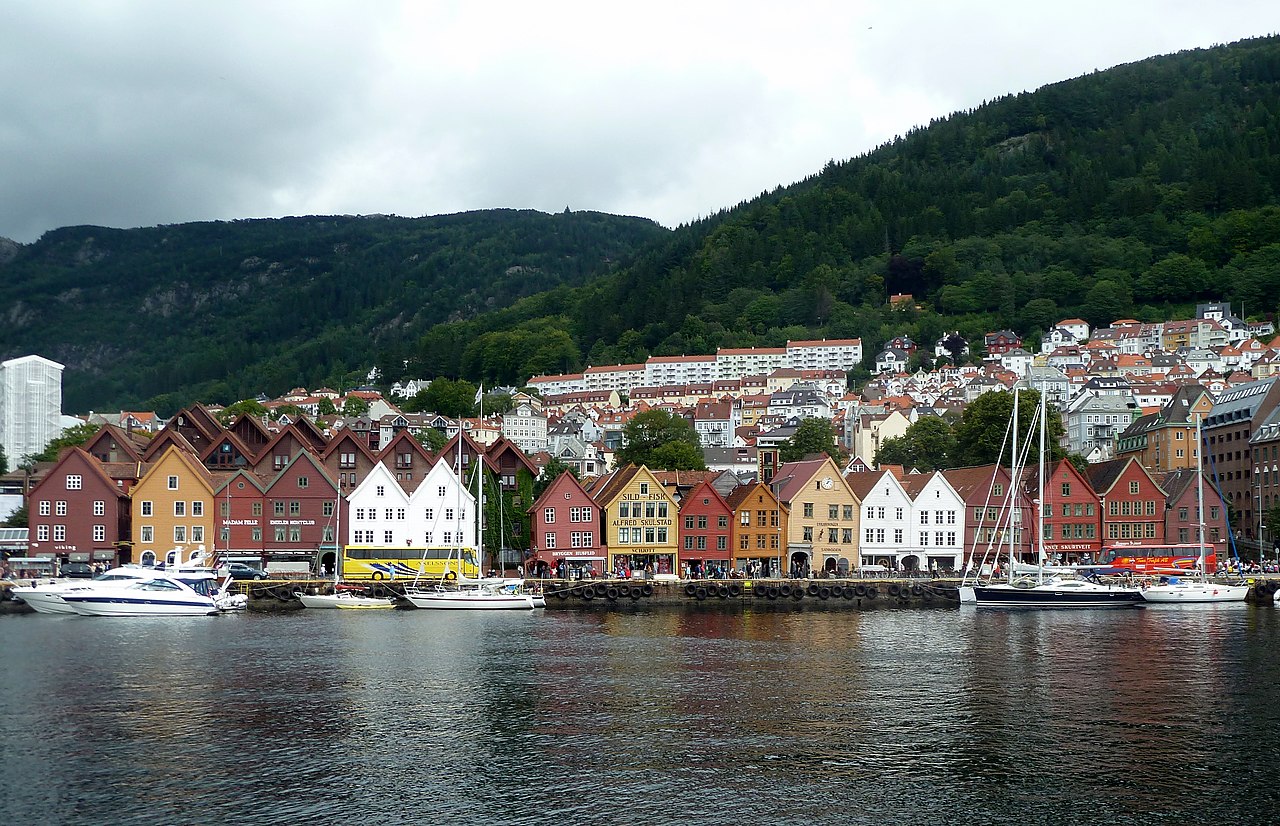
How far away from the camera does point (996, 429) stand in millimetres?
115188

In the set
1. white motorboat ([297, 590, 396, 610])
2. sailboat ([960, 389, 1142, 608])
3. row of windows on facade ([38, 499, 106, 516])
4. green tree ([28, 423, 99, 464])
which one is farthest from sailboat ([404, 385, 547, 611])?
green tree ([28, 423, 99, 464])

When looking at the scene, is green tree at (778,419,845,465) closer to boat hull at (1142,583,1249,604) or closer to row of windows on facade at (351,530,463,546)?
row of windows on facade at (351,530,463,546)

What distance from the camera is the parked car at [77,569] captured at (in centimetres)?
8361

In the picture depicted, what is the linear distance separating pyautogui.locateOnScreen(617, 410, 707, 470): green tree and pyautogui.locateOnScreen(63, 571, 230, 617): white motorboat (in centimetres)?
4075

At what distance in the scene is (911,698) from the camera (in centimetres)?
4209

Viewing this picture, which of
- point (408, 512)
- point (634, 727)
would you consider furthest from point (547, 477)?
point (634, 727)

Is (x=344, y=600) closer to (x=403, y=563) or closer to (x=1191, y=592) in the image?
(x=403, y=563)

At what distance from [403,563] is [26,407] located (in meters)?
118

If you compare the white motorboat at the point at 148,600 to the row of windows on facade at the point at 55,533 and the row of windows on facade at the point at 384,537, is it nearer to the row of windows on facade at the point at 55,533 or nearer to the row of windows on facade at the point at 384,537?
the row of windows on facade at the point at 384,537

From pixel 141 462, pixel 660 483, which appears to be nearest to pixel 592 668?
pixel 660 483

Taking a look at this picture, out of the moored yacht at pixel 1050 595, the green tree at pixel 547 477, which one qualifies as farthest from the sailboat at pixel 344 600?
the moored yacht at pixel 1050 595

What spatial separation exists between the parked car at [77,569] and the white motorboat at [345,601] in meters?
16.5

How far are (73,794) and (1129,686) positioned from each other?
3341 centimetres

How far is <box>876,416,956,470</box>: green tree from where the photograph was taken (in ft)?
433
